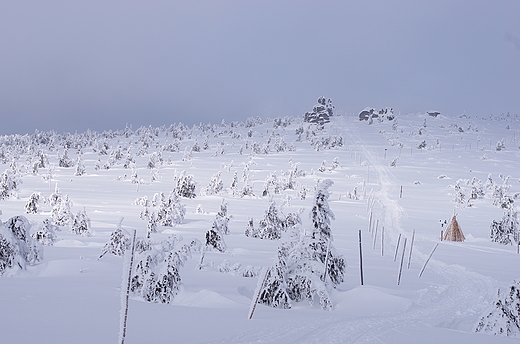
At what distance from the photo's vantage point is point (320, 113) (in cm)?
11381

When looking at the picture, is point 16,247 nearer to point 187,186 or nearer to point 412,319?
point 412,319

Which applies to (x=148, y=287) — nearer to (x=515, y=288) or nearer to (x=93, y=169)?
(x=515, y=288)

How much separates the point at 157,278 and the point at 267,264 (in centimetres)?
620

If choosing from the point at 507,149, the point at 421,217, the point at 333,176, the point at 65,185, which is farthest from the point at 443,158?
the point at 65,185

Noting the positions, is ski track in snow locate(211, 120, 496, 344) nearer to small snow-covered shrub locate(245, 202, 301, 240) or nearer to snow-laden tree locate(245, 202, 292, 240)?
small snow-covered shrub locate(245, 202, 301, 240)

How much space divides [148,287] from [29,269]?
335 centimetres

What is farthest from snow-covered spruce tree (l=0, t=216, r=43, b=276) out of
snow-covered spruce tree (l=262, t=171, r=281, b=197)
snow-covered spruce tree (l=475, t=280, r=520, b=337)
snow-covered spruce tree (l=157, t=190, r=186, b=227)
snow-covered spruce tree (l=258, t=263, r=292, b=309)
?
snow-covered spruce tree (l=262, t=171, r=281, b=197)

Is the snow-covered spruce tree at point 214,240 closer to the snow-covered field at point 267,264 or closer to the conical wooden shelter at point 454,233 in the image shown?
the snow-covered field at point 267,264

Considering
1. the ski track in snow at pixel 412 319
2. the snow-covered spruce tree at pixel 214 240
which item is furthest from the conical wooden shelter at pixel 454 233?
the snow-covered spruce tree at pixel 214 240

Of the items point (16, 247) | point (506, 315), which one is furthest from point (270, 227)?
point (506, 315)

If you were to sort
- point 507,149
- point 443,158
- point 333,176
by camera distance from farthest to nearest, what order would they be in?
point 507,149 → point 443,158 → point 333,176

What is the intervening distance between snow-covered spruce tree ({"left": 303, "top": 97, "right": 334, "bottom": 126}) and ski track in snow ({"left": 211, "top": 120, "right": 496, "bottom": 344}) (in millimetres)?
97510

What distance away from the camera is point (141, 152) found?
67000 mm

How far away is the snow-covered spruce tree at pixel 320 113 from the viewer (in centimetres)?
11193
